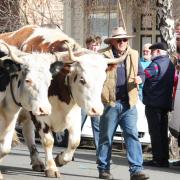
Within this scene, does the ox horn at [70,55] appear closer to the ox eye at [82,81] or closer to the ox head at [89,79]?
the ox head at [89,79]

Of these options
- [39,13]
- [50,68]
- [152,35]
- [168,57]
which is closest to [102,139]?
[50,68]

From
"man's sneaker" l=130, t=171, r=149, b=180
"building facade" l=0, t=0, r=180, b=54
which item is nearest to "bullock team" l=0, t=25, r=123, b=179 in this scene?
"man's sneaker" l=130, t=171, r=149, b=180

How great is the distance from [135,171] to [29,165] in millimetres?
2221

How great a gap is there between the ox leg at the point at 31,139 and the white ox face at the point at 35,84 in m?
1.50

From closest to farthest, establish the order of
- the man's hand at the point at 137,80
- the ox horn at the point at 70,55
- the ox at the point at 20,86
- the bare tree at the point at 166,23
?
1. the ox at the point at 20,86
2. the ox horn at the point at 70,55
3. the man's hand at the point at 137,80
4. the bare tree at the point at 166,23

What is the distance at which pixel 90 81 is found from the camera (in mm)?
8398

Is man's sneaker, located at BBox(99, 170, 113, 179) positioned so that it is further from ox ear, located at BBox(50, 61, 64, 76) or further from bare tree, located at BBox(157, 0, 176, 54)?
bare tree, located at BBox(157, 0, 176, 54)

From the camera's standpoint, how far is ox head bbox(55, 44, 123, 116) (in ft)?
27.4

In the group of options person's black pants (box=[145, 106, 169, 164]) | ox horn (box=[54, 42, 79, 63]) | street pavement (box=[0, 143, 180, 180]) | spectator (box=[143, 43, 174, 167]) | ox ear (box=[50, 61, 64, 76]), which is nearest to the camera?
ox ear (box=[50, 61, 64, 76])

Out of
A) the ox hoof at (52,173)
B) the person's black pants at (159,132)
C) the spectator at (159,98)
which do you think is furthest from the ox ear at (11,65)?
the person's black pants at (159,132)

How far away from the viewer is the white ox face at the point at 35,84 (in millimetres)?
8078

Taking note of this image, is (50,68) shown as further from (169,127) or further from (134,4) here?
(134,4)

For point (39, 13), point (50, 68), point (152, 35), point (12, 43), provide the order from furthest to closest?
point (152, 35) < point (39, 13) < point (12, 43) < point (50, 68)

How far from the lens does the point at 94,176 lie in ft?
30.8
